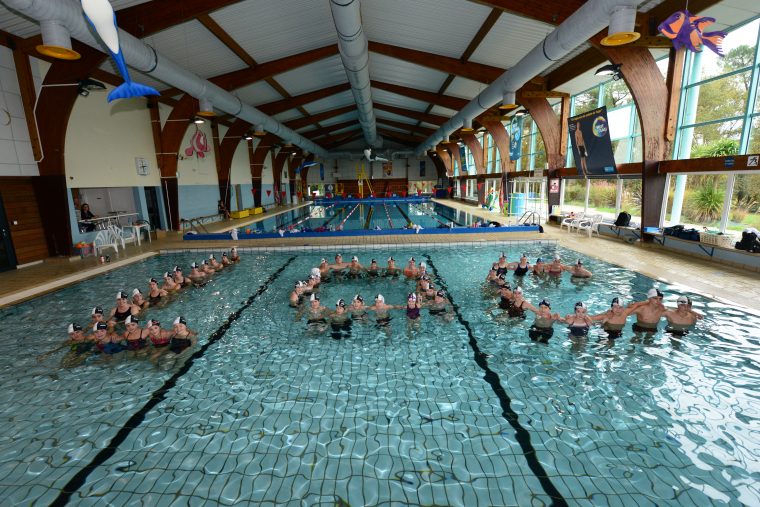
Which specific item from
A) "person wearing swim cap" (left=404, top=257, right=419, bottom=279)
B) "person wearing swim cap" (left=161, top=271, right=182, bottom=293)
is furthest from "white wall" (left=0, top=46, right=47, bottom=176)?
"person wearing swim cap" (left=404, top=257, right=419, bottom=279)

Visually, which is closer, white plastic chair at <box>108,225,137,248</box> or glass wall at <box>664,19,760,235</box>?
glass wall at <box>664,19,760,235</box>

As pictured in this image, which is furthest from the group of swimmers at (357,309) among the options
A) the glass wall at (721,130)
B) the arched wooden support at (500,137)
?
the arched wooden support at (500,137)

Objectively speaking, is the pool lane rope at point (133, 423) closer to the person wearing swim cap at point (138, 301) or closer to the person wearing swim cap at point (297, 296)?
the person wearing swim cap at point (297, 296)

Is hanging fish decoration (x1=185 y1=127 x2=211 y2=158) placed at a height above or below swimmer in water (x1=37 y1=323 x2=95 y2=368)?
above

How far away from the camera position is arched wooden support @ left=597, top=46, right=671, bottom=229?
8.80 m

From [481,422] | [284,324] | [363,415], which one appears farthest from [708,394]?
[284,324]

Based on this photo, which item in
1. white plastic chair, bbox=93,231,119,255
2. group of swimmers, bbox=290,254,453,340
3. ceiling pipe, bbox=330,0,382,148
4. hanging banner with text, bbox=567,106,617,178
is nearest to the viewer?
group of swimmers, bbox=290,254,453,340

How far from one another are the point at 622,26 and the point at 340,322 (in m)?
5.97

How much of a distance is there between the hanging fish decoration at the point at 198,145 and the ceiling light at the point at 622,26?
1634cm

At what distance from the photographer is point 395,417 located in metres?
3.62

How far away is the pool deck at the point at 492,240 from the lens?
6820 millimetres

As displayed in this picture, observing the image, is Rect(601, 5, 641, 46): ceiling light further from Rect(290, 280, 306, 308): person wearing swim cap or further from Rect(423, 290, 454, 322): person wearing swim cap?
Rect(290, 280, 306, 308): person wearing swim cap

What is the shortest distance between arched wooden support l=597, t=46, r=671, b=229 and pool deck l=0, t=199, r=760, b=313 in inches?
63.7

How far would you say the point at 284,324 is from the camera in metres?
6.01
